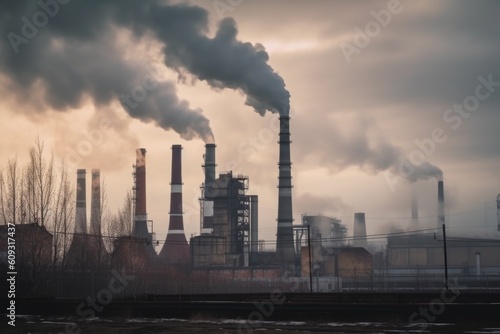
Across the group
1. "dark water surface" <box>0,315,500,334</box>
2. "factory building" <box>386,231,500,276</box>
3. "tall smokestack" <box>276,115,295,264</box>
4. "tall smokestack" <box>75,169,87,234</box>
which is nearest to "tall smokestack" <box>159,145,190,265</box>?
"tall smokestack" <box>75,169,87,234</box>

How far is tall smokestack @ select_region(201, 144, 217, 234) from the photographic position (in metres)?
66.2

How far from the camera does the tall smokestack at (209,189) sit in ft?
217

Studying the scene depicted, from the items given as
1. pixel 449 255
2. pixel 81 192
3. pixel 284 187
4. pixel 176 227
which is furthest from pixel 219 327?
pixel 449 255

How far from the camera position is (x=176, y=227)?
228ft

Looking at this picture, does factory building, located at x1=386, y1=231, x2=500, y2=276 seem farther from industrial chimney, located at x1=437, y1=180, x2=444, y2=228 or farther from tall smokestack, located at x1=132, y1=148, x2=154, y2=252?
tall smokestack, located at x1=132, y1=148, x2=154, y2=252

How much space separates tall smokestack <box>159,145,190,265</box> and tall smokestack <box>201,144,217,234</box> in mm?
2417

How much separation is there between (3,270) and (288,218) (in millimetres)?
31327

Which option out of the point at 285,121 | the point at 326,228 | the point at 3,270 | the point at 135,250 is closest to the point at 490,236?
the point at 326,228

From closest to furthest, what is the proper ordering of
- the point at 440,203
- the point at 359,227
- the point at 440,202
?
1. the point at 440,202
2. the point at 440,203
3. the point at 359,227

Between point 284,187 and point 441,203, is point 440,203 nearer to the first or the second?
point 441,203

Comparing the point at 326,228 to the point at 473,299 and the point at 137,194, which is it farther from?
the point at 473,299

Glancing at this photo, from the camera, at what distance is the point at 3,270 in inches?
1273

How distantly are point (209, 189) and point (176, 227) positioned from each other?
5659mm

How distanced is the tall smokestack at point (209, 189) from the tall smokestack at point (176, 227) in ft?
7.93
